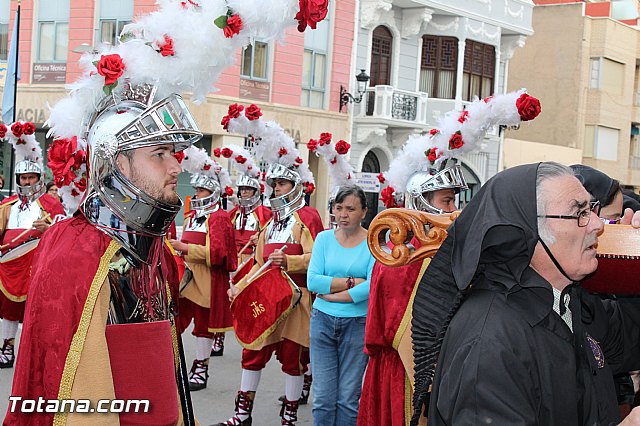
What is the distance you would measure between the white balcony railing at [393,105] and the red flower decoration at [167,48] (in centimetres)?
2249

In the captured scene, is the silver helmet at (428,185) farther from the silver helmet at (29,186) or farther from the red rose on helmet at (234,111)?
the silver helmet at (29,186)

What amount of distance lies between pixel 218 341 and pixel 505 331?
8245 mm

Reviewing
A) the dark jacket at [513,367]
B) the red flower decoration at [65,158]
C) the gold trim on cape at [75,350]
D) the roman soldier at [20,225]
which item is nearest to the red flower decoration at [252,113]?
the roman soldier at [20,225]

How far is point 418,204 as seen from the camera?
20.7 feet

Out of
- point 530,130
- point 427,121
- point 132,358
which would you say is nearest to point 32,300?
point 132,358

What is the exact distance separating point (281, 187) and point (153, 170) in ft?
16.1

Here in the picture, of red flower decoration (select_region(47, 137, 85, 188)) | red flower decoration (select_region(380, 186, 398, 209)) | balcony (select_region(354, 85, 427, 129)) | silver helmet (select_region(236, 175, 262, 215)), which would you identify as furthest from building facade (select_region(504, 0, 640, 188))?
red flower decoration (select_region(47, 137, 85, 188))

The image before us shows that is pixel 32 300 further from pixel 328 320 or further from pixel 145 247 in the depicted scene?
pixel 328 320

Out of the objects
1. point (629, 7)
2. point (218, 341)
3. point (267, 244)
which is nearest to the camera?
point (267, 244)

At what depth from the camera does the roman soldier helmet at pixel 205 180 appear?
33.3 ft

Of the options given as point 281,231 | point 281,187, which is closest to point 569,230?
point 281,231

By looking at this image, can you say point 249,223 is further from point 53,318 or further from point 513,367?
point 513,367

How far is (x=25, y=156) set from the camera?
9.64 metres

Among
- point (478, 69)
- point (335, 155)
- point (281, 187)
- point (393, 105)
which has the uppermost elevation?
point (478, 69)
